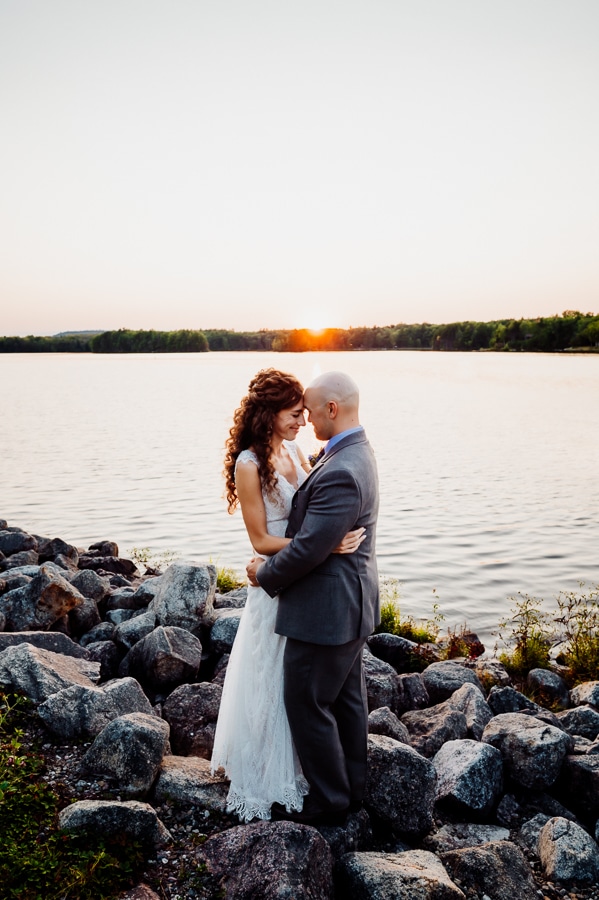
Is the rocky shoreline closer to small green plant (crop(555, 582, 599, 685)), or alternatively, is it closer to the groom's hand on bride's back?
small green plant (crop(555, 582, 599, 685))

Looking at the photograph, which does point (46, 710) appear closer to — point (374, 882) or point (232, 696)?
point (232, 696)

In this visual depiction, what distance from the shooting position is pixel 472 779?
550 centimetres

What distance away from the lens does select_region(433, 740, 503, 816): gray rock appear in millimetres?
5453

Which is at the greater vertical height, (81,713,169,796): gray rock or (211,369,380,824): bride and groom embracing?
(211,369,380,824): bride and groom embracing

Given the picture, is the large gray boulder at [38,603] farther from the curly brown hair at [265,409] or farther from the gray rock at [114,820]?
the curly brown hair at [265,409]

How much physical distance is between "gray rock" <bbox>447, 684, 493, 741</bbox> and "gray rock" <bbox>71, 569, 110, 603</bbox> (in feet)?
15.8

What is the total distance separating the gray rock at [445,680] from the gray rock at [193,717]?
2456 mm

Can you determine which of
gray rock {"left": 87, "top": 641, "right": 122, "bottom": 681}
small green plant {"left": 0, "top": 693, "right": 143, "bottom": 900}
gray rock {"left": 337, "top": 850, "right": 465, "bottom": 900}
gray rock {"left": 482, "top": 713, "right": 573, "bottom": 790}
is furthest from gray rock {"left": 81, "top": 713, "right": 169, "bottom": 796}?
gray rock {"left": 482, "top": 713, "right": 573, "bottom": 790}

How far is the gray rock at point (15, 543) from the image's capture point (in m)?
12.8

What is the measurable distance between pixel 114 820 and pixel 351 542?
2095mm

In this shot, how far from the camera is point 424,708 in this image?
7316mm

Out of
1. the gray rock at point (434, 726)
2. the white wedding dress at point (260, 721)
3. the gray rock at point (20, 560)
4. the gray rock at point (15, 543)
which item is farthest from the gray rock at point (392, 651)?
the gray rock at point (15, 543)

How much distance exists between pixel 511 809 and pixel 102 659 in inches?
154

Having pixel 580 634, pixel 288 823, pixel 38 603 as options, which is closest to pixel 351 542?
pixel 288 823
